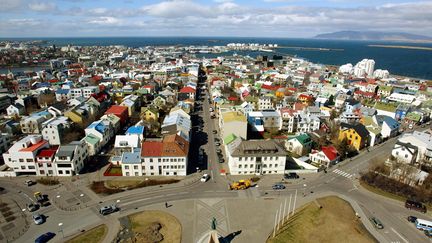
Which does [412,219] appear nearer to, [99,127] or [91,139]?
[91,139]

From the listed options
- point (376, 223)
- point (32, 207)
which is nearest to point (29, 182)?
point (32, 207)

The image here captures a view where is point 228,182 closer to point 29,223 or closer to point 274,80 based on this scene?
point 29,223

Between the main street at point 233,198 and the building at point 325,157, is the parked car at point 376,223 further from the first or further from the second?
the building at point 325,157

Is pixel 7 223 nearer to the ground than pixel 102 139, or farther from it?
nearer to the ground

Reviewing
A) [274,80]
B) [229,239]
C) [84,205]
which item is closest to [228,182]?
[229,239]

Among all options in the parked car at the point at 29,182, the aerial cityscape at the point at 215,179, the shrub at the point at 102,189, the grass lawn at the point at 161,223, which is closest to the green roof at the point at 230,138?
the aerial cityscape at the point at 215,179

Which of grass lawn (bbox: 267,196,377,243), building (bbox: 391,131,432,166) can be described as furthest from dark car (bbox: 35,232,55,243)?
building (bbox: 391,131,432,166)

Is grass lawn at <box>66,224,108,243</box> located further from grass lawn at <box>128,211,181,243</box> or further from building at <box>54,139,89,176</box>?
building at <box>54,139,89,176</box>
